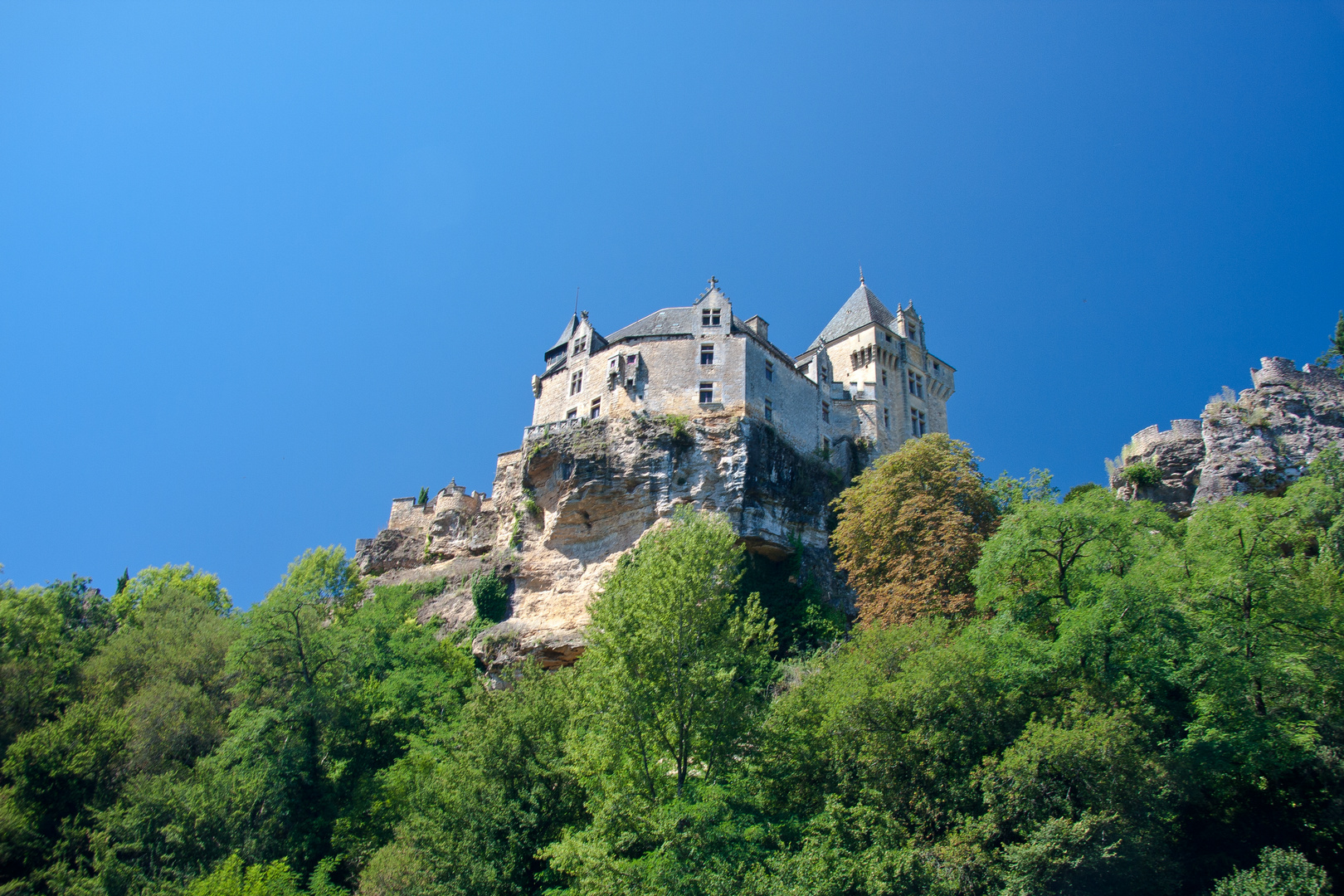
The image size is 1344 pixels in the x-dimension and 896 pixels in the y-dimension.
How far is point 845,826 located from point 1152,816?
20.2 ft

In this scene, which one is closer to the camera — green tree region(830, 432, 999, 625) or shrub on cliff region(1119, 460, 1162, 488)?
green tree region(830, 432, 999, 625)

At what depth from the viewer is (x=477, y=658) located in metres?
35.9

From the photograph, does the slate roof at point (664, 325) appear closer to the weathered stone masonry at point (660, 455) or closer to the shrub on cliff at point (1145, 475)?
the weathered stone masonry at point (660, 455)

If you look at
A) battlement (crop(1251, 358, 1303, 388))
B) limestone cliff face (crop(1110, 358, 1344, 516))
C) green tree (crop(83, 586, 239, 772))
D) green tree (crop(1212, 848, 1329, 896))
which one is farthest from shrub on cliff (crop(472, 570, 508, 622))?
battlement (crop(1251, 358, 1303, 388))

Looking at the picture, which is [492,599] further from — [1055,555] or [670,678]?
[1055,555]

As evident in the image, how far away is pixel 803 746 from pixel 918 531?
442 inches

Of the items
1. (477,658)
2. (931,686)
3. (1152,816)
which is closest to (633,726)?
(931,686)

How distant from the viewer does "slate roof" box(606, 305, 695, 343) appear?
4212 cm

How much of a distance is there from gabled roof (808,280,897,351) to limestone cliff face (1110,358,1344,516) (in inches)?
662

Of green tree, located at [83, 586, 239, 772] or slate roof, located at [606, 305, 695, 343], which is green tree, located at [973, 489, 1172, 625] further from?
green tree, located at [83, 586, 239, 772]

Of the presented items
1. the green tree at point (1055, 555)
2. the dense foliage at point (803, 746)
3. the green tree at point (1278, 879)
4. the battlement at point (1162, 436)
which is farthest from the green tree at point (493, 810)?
the battlement at point (1162, 436)

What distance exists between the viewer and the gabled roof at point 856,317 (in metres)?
49.0

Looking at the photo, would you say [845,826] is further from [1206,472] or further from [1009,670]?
[1206,472]

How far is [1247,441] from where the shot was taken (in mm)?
33156
